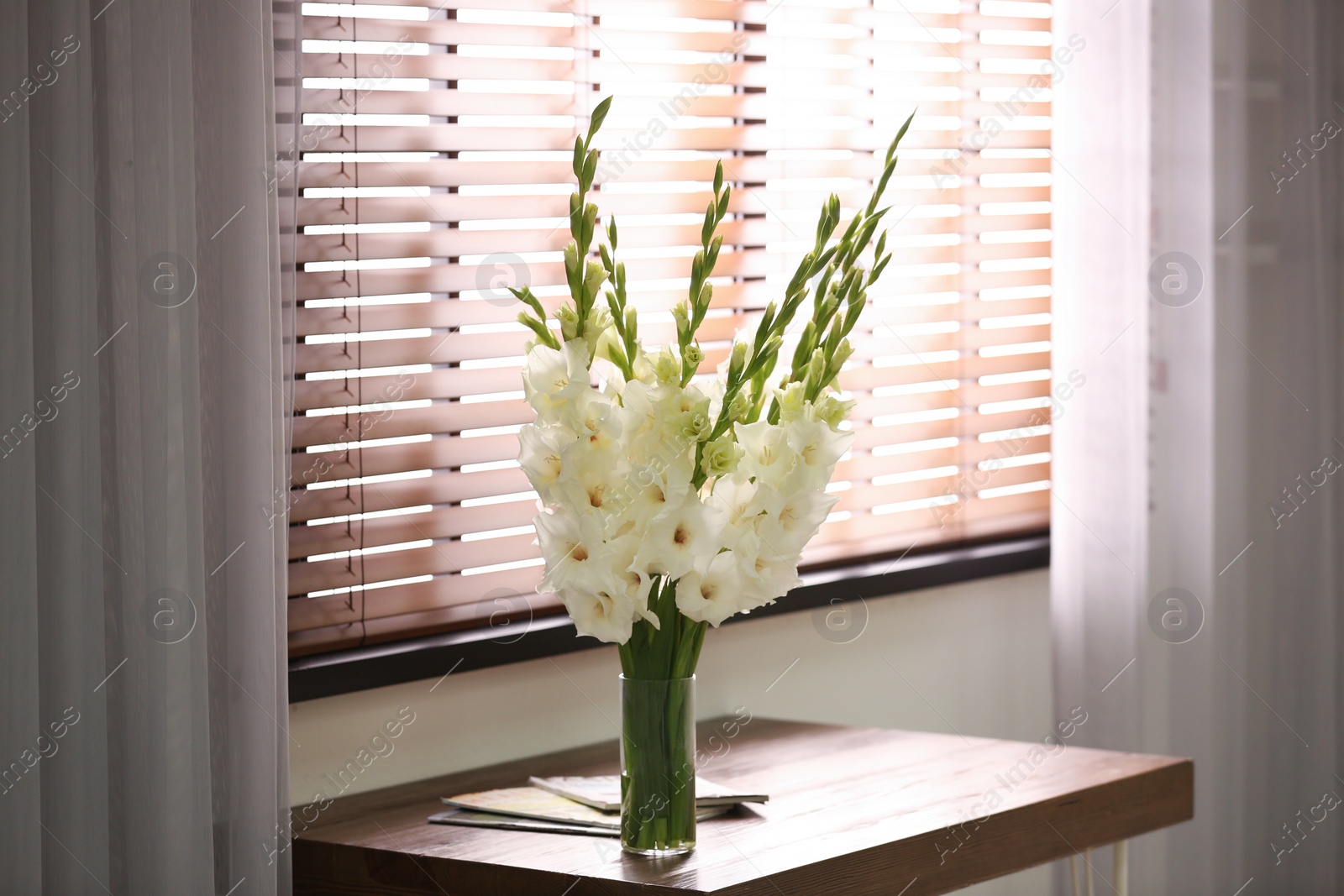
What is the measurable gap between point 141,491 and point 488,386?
62 cm

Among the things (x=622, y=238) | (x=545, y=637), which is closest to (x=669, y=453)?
(x=545, y=637)

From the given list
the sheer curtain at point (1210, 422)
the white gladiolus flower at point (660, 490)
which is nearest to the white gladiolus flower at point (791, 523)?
the white gladiolus flower at point (660, 490)

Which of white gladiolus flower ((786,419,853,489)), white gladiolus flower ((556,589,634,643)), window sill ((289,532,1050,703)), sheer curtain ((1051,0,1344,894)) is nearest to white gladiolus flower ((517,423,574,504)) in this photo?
white gladiolus flower ((556,589,634,643))

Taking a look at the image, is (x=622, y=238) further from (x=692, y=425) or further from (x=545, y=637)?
(x=692, y=425)

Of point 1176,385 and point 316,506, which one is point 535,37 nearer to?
point 316,506

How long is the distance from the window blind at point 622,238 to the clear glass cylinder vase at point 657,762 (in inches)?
18.4

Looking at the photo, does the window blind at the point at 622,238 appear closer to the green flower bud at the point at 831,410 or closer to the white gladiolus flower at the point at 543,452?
the white gladiolus flower at the point at 543,452

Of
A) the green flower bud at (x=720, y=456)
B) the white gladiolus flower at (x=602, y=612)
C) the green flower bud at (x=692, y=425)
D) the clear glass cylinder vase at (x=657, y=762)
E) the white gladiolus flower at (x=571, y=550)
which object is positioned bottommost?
the clear glass cylinder vase at (x=657, y=762)

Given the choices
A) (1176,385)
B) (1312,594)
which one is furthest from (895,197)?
(1312,594)

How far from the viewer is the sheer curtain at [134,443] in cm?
126

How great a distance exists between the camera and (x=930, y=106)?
247cm

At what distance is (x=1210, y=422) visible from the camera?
2541 millimetres

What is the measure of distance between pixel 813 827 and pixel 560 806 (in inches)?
11.1

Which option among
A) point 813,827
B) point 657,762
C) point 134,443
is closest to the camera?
point 134,443
